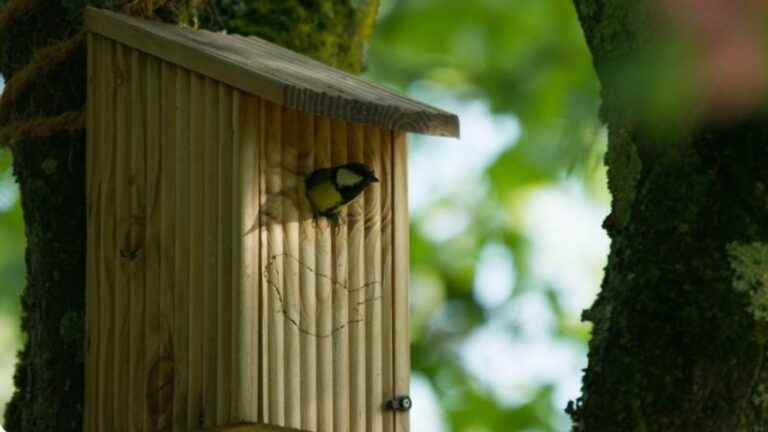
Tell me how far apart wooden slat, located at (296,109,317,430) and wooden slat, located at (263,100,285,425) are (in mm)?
51

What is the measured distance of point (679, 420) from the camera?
208cm

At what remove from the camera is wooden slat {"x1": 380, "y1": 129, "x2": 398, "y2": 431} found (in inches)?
100

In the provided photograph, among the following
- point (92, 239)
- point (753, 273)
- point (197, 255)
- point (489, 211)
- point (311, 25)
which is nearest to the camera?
point (753, 273)

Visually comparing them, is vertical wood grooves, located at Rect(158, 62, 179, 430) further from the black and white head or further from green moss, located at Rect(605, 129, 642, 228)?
green moss, located at Rect(605, 129, 642, 228)

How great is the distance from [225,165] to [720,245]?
0.84 meters

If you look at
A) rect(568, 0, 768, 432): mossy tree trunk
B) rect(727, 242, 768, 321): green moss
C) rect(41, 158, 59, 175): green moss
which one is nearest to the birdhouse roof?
rect(41, 158, 59, 175): green moss

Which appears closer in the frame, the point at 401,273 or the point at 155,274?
the point at 155,274

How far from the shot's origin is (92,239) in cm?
262

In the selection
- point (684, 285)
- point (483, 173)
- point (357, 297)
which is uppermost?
point (483, 173)

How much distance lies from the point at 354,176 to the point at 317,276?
0.19m

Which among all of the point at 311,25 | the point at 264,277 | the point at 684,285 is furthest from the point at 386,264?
the point at 311,25

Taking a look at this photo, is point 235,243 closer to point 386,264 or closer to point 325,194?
point 325,194

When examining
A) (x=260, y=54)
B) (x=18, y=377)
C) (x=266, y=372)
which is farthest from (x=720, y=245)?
(x=18, y=377)

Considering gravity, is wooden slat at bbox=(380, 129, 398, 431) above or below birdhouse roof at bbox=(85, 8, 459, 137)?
below
